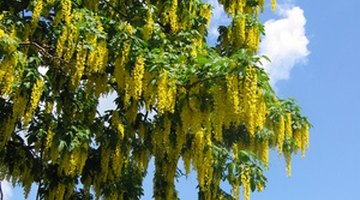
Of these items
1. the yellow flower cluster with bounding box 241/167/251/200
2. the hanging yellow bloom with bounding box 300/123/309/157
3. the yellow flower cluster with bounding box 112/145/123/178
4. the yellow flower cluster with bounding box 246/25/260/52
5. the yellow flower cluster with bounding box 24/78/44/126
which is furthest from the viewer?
the yellow flower cluster with bounding box 246/25/260/52

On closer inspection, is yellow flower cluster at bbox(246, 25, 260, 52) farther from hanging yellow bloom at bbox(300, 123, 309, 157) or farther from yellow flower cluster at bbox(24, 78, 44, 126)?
yellow flower cluster at bbox(24, 78, 44, 126)

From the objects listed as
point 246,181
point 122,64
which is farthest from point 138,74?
point 246,181

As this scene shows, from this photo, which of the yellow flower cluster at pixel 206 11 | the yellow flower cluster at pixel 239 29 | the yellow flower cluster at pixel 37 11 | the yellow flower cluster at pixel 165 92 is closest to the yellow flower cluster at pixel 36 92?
the yellow flower cluster at pixel 37 11

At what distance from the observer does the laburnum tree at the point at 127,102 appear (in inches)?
261

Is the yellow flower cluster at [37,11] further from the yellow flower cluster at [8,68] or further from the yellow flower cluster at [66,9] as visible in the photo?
the yellow flower cluster at [8,68]

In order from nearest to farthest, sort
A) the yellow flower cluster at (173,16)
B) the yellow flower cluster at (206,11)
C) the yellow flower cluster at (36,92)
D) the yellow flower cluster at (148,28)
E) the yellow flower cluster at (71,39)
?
the yellow flower cluster at (36,92) < the yellow flower cluster at (71,39) < the yellow flower cluster at (148,28) < the yellow flower cluster at (173,16) < the yellow flower cluster at (206,11)

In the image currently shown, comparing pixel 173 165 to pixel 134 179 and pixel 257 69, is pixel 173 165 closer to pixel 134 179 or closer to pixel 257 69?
pixel 134 179

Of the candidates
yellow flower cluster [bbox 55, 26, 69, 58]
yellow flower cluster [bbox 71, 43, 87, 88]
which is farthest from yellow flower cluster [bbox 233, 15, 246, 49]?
yellow flower cluster [bbox 55, 26, 69, 58]

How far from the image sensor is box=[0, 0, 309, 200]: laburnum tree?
662 centimetres

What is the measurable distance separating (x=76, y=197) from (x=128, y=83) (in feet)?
8.71

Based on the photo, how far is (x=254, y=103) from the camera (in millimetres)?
6438

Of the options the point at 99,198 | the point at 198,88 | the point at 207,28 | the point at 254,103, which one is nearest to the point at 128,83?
the point at 198,88

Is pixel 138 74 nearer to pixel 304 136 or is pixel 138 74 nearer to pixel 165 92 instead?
pixel 165 92

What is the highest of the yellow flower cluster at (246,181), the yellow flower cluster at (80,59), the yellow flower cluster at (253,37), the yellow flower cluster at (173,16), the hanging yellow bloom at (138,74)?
the yellow flower cluster at (253,37)
